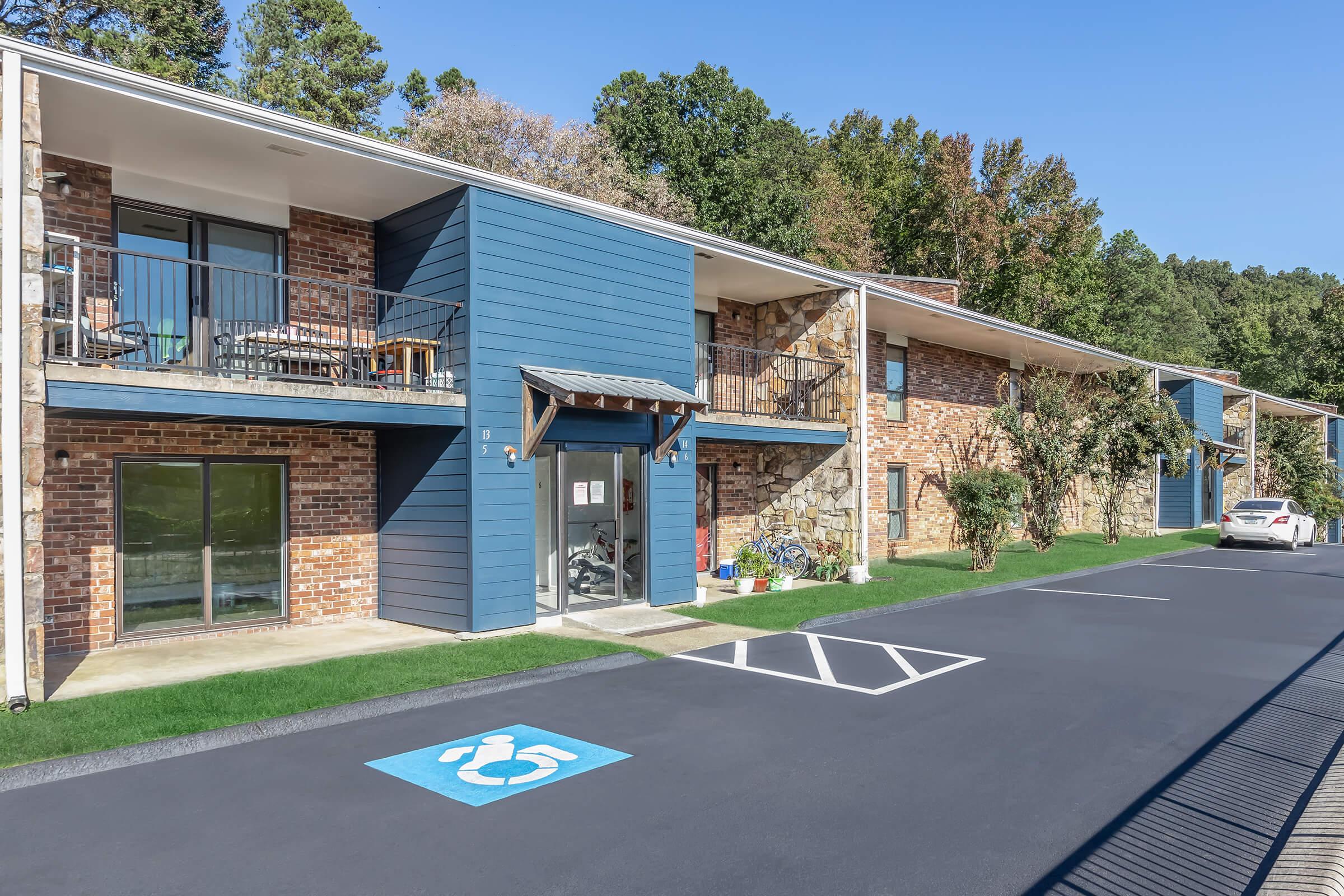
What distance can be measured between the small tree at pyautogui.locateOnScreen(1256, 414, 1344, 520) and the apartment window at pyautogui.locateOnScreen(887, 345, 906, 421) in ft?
62.3

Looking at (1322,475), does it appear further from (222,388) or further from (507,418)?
(222,388)

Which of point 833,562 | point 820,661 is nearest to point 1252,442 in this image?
point 833,562

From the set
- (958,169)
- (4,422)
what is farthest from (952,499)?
(958,169)

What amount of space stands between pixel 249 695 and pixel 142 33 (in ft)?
88.8

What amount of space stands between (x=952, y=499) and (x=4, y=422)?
14379 millimetres

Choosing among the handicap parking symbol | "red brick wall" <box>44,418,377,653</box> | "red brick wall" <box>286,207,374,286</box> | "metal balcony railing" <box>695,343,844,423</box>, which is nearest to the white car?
"metal balcony railing" <box>695,343,844,423</box>

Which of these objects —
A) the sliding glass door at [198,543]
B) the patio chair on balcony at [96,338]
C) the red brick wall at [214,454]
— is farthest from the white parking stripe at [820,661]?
the patio chair on balcony at [96,338]

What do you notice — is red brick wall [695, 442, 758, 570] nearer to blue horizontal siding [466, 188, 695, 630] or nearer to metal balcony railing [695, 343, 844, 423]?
metal balcony railing [695, 343, 844, 423]

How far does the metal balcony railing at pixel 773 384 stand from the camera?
15266 millimetres

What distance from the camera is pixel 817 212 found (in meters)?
36.2

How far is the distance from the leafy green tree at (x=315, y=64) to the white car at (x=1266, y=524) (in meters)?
29.2

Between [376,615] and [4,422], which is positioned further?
[376,615]

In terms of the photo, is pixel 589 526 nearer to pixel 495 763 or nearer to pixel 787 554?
pixel 787 554

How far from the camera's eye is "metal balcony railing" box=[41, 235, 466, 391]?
802 cm
